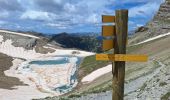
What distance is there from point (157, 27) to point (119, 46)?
10928 centimetres

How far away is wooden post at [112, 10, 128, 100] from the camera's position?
13.0m

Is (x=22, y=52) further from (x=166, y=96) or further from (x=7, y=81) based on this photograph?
(x=166, y=96)

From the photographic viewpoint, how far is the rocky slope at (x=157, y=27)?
115 metres

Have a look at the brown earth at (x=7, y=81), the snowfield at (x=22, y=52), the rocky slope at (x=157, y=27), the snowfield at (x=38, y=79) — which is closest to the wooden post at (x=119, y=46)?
the snowfield at (x=38, y=79)

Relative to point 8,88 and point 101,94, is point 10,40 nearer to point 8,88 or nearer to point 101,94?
point 8,88

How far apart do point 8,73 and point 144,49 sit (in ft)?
140

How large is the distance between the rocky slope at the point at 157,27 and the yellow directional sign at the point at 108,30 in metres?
100

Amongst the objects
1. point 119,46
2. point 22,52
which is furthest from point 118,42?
point 22,52

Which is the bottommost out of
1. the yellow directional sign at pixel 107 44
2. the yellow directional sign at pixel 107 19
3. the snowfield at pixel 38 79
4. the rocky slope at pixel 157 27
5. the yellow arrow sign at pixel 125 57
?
the snowfield at pixel 38 79

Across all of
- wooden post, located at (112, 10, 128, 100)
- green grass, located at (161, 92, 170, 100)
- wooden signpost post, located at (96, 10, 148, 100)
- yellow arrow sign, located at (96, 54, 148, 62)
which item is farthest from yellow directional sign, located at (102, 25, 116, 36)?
green grass, located at (161, 92, 170, 100)

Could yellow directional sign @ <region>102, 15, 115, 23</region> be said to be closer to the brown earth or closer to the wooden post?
the wooden post

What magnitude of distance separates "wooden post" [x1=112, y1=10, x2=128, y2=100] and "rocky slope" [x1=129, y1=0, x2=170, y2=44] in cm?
10017

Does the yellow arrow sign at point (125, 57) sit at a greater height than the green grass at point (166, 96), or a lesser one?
greater

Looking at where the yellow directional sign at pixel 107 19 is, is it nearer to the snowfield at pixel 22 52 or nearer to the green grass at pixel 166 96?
the green grass at pixel 166 96
